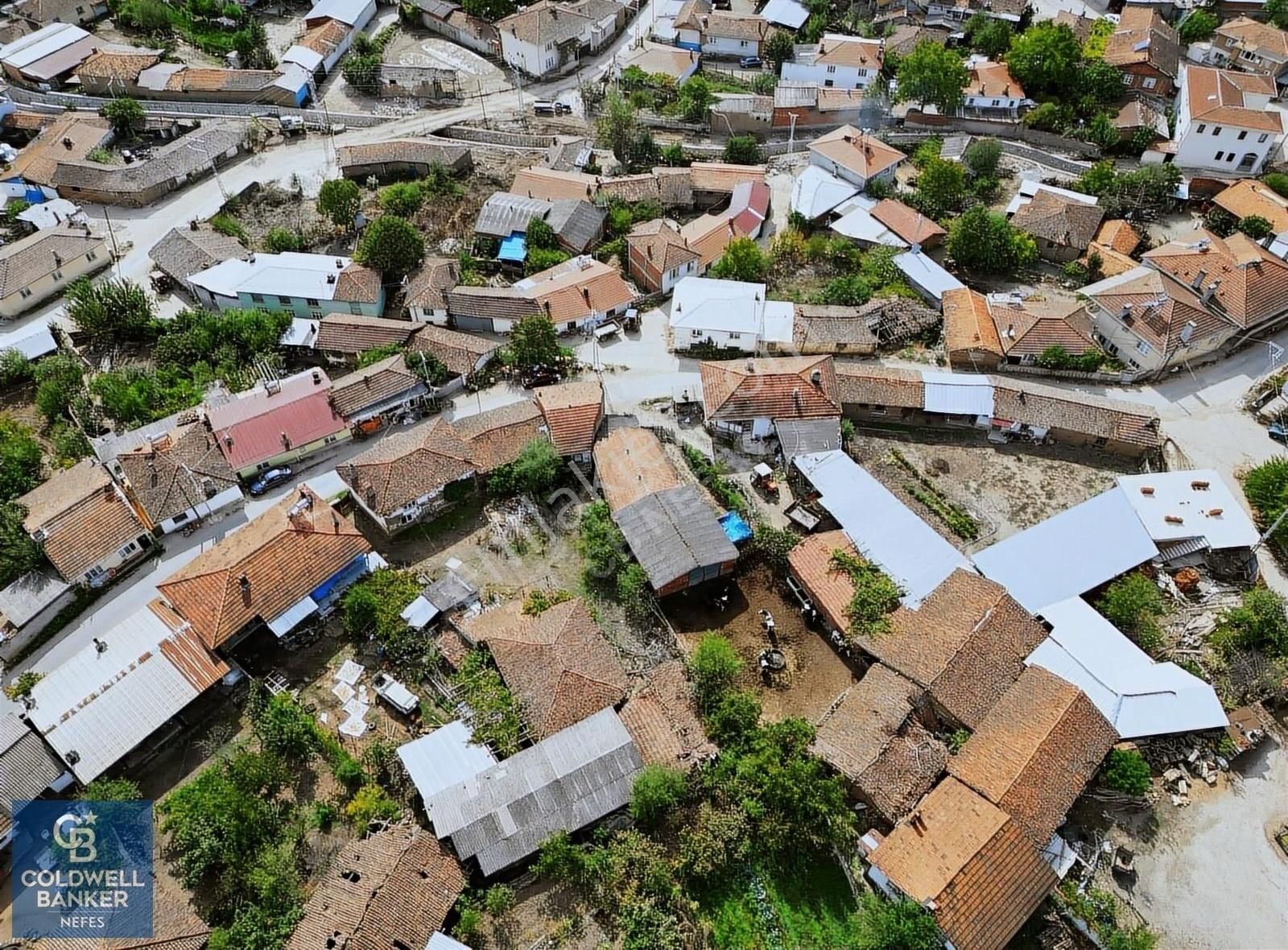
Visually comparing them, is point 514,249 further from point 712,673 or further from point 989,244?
point 712,673

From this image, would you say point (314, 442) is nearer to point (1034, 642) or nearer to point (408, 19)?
point (1034, 642)

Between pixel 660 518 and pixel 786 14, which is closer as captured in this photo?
pixel 660 518

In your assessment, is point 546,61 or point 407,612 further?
point 546,61

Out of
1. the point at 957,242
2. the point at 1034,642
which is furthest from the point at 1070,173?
the point at 1034,642

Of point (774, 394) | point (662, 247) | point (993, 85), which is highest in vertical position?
point (993, 85)

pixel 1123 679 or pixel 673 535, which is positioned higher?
pixel 673 535

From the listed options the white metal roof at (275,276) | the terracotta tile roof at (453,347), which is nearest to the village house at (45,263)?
the white metal roof at (275,276)

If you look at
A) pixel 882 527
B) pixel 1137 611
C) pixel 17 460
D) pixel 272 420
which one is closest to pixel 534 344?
pixel 272 420

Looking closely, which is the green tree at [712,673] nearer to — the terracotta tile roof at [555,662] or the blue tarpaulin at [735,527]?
the terracotta tile roof at [555,662]
